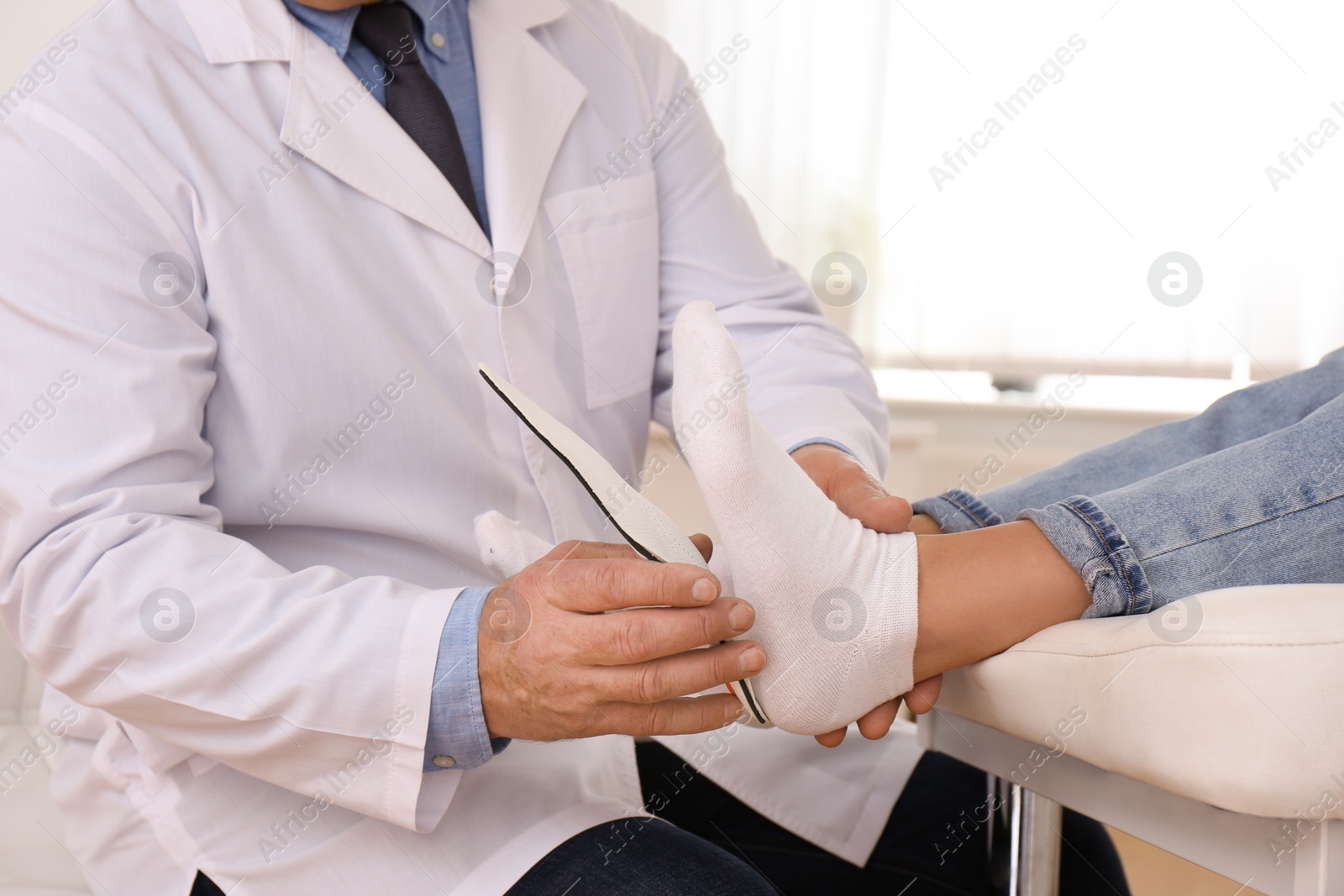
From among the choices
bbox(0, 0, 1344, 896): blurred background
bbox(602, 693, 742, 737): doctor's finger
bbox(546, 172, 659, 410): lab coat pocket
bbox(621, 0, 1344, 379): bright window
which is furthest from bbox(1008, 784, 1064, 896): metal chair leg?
bbox(621, 0, 1344, 379): bright window

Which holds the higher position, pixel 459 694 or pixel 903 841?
pixel 459 694

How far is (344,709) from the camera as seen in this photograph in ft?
1.80

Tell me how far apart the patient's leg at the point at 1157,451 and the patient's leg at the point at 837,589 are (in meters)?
0.12

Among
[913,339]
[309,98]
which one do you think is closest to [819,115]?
[913,339]

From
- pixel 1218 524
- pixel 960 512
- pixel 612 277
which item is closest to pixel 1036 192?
pixel 612 277

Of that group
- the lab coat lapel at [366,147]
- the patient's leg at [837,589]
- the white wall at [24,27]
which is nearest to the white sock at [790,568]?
the patient's leg at [837,589]

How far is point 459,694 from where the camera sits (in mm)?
547

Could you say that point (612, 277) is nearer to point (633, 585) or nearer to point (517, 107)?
point (517, 107)

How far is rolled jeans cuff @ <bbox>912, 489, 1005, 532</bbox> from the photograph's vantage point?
683 mm

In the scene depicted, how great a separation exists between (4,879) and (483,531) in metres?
0.41

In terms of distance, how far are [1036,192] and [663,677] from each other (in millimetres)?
1875

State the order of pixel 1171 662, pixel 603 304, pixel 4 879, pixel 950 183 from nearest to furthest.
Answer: pixel 1171 662 → pixel 4 879 → pixel 603 304 → pixel 950 183

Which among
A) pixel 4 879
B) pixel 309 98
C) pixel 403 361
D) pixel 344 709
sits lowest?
pixel 4 879

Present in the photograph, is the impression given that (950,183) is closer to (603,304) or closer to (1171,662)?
(603,304)
